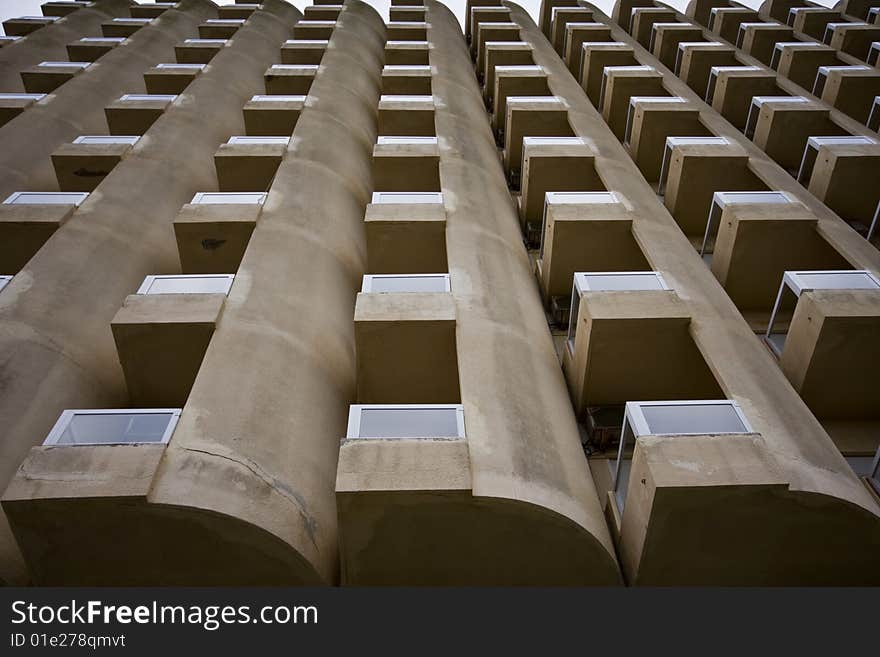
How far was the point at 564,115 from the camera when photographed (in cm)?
1948

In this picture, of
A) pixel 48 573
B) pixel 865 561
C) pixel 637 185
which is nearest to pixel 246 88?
pixel 637 185

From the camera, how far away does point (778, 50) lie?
85.9ft

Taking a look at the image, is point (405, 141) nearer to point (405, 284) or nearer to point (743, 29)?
point (405, 284)

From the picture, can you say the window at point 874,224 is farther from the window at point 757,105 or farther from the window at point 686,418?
the window at point 686,418

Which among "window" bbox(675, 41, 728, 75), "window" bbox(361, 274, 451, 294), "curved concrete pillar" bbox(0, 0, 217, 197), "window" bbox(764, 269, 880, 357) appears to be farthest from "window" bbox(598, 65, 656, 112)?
"curved concrete pillar" bbox(0, 0, 217, 197)

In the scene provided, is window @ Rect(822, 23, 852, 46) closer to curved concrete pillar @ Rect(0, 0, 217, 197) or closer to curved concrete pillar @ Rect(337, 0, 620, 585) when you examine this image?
curved concrete pillar @ Rect(337, 0, 620, 585)

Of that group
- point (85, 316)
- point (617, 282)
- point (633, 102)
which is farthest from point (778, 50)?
point (85, 316)

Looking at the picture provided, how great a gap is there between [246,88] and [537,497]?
68.2ft

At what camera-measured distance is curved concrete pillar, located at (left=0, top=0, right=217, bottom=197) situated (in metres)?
17.0

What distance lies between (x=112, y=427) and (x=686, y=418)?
7628 millimetres

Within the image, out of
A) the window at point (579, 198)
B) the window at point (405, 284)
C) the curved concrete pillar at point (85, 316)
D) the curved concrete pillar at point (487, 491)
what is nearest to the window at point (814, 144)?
the window at point (579, 198)

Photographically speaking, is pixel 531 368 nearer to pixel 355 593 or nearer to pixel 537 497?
pixel 537 497

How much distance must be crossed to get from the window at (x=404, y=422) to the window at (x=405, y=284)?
3036 mm

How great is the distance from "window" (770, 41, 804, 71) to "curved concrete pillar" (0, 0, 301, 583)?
71.9 ft
